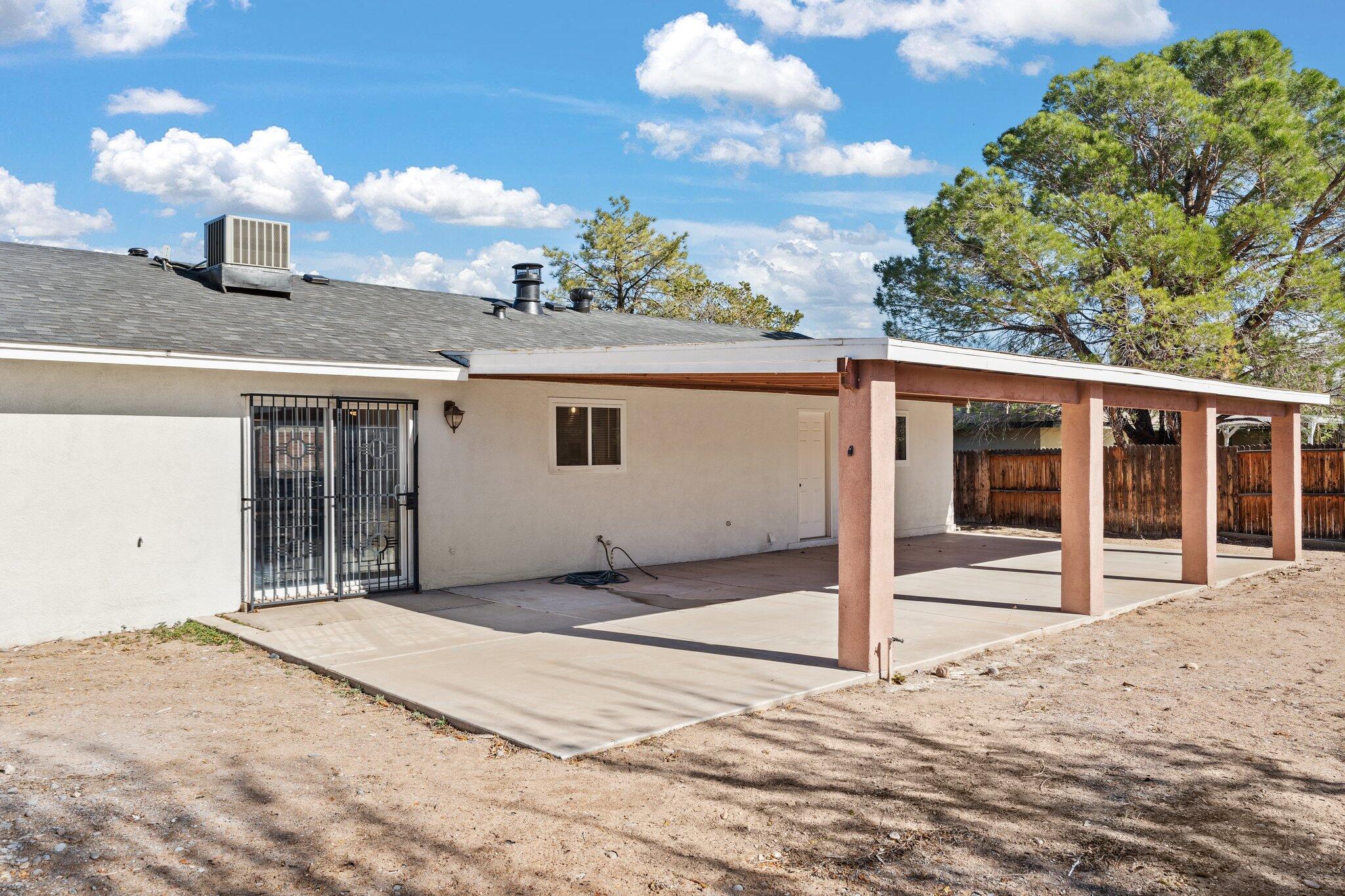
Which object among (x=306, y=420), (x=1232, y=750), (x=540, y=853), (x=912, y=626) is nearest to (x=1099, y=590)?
(x=912, y=626)

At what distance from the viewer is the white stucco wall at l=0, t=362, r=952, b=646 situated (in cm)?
752

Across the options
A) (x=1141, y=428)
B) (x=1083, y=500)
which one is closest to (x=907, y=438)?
(x=1141, y=428)

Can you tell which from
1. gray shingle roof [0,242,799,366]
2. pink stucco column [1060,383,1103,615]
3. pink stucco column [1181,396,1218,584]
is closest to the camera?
gray shingle roof [0,242,799,366]

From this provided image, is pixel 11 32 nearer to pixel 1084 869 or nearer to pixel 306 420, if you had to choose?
pixel 306 420

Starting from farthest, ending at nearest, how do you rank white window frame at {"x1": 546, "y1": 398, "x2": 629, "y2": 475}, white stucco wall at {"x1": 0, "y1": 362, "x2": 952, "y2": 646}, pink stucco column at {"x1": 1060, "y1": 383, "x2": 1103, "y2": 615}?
white window frame at {"x1": 546, "y1": 398, "x2": 629, "y2": 475}
pink stucco column at {"x1": 1060, "y1": 383, "x2": 1103, "y2": 615}
white stucco wall at {"x1": 0, "y1": 362, "x2": 952, "y2": 646}

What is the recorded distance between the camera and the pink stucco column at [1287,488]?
1300 centimetres

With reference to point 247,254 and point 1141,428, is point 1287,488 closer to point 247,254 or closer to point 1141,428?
point 1141,428

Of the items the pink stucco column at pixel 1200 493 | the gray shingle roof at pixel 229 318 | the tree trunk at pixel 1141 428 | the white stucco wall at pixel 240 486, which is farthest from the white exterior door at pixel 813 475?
the tree trunk at pixel 1141 428

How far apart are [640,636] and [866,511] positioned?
235 cm

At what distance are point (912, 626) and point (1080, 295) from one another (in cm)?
1240

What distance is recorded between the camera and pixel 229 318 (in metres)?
9.35

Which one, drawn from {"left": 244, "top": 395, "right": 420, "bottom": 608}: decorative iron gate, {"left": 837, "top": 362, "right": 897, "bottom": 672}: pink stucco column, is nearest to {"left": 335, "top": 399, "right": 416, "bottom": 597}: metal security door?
{"left": 244, "top": 395, "right": 420, "bottom": 608}: decorative iron gate

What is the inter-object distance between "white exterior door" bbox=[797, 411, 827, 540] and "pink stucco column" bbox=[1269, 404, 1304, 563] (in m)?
6.23

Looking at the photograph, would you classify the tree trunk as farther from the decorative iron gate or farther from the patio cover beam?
the decorative iron gate
